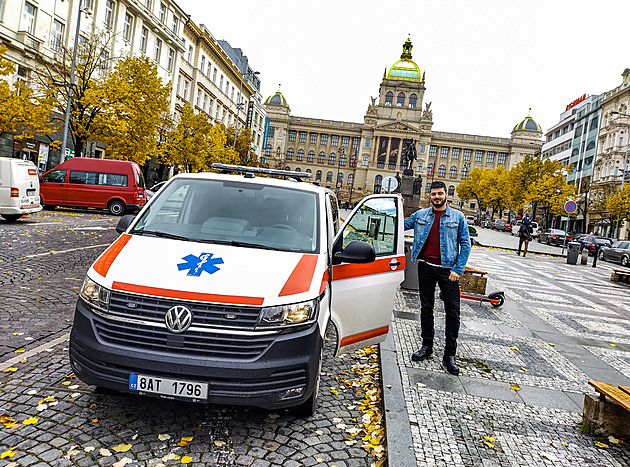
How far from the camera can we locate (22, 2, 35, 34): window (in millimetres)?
27594

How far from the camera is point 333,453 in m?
3.47

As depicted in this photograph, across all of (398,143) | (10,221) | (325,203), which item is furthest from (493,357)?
(398,143)

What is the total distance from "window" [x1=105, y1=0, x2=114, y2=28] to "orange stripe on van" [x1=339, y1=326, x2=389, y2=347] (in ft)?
120

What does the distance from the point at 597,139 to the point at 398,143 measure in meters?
52.0

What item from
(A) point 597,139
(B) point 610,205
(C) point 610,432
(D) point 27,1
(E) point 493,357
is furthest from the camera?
(A) point 597,139

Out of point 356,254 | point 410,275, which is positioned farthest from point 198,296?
point 410,275

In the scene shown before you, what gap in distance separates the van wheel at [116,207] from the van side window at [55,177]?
217 centimetres

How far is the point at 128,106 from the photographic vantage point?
28.6 m

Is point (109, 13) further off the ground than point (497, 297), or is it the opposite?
point (109, 13)

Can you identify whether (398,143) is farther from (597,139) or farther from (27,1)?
(27,1)

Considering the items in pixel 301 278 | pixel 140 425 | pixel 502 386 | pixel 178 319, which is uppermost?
pixel 301 278

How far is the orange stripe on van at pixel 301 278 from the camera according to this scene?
3.45 meters

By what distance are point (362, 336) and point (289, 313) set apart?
5.12 feet

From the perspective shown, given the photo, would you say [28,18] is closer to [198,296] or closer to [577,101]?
[198,296]
